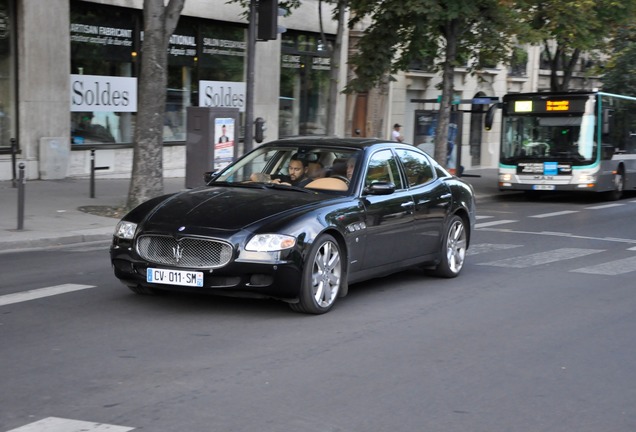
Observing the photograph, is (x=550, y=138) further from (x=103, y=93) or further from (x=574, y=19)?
(x=103, y=93)

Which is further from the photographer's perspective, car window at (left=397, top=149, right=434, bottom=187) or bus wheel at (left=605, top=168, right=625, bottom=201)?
bus wheel at (left=605, top=168, right=625, bottom=201)

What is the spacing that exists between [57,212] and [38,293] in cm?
717

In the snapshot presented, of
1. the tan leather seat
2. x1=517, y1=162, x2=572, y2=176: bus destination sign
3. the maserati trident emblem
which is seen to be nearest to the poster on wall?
x1=517, y1=162, x2=572, y2=176: bus destination sign

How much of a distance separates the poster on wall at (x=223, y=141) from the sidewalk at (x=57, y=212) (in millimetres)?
1920

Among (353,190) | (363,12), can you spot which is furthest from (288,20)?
(353,190)

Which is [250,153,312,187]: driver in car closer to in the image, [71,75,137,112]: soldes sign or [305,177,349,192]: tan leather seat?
[305,177,349,192]: tan leather seat

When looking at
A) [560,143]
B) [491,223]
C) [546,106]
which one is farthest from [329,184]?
[546,106]

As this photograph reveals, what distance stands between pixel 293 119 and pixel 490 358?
2322cm

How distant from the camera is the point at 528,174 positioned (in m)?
24.4

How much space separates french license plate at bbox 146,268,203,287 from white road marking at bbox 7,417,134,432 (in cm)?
272

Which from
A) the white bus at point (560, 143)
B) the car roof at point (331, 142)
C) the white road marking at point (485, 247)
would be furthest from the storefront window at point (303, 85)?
the car roof at point (331, 142)

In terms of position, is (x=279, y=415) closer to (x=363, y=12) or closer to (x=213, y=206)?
(x=213, y=206)

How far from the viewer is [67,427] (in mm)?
4988

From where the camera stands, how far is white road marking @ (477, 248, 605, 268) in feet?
38.9
